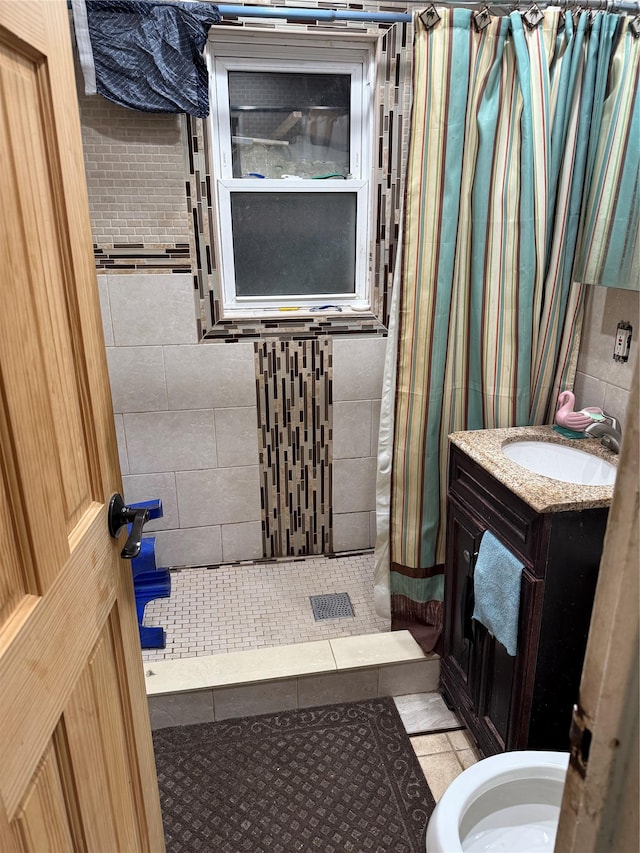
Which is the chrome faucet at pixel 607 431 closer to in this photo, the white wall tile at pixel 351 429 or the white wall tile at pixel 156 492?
the white wall tile at pixel 351 429

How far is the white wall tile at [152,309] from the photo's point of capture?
87.3 inches

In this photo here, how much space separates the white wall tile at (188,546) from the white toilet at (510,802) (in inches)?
61.7

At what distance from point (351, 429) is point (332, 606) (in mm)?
723

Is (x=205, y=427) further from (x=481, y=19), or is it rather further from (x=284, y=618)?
(x=481, y=19)

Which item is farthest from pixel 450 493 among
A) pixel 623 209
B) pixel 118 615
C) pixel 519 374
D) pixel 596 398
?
pixel 118 615

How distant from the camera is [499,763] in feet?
4.03

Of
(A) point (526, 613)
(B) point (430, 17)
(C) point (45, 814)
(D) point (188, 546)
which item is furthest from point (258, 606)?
(B) point (430, 17)

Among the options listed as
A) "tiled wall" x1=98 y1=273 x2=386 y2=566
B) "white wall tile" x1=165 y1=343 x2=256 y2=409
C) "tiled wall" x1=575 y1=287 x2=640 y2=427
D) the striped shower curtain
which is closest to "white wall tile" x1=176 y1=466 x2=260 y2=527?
"tiled wall" x1=98 y1=273 x2=386 y2=566

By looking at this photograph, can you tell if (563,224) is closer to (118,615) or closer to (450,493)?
(450,493)

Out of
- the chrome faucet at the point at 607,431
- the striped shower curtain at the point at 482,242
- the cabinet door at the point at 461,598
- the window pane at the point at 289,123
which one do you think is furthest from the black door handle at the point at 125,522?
the window pane at the point at 289,123

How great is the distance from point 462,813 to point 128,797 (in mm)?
622

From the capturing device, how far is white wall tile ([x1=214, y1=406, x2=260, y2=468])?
96.0 inches

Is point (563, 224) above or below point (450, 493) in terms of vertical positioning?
above

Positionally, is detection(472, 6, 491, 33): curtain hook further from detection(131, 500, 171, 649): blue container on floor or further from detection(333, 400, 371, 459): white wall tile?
detection(131, 500, 171, 649): blue container on floor
